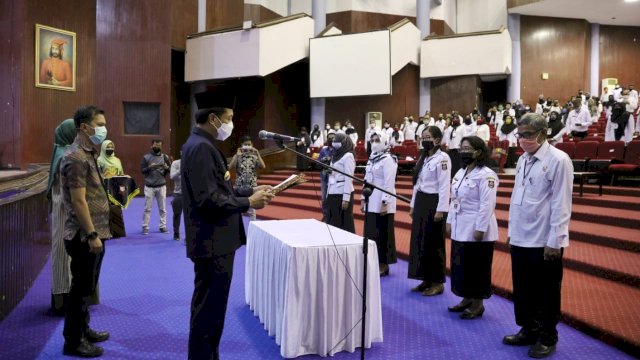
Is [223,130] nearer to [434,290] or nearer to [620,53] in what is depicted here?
[434,290]

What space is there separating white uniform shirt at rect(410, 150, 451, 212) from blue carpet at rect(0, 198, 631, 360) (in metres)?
0.89

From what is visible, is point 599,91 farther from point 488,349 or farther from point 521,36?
point 488,349

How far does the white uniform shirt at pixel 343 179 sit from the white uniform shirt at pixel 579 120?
7.83 meters

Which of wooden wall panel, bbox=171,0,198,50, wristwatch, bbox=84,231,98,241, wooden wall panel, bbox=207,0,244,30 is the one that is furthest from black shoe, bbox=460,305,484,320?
wooden wall panel, bbox=207,0,244,30

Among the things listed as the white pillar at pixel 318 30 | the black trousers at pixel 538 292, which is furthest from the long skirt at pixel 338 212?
the white pillar at pixel 318 30

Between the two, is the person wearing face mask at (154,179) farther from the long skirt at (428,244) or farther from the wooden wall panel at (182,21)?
the wooden wall panel at (182,21)

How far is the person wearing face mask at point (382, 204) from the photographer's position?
5082 mm

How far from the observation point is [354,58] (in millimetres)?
15938

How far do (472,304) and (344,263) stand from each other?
135cm

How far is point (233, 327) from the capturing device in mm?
3711

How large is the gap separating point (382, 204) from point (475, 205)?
1329mm

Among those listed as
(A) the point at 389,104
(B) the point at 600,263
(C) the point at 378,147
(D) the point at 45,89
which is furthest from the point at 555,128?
(D) the point at 45,89

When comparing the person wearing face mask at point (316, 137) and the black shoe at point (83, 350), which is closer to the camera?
the black shoe at point (83, 350)

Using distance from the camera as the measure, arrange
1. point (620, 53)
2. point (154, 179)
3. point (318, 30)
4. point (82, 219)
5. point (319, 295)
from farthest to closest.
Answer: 1. point (620, 53)
2. point (318, 30)
3. point (154, 179)
4. point (319, 295)
5. point (82, 219)
